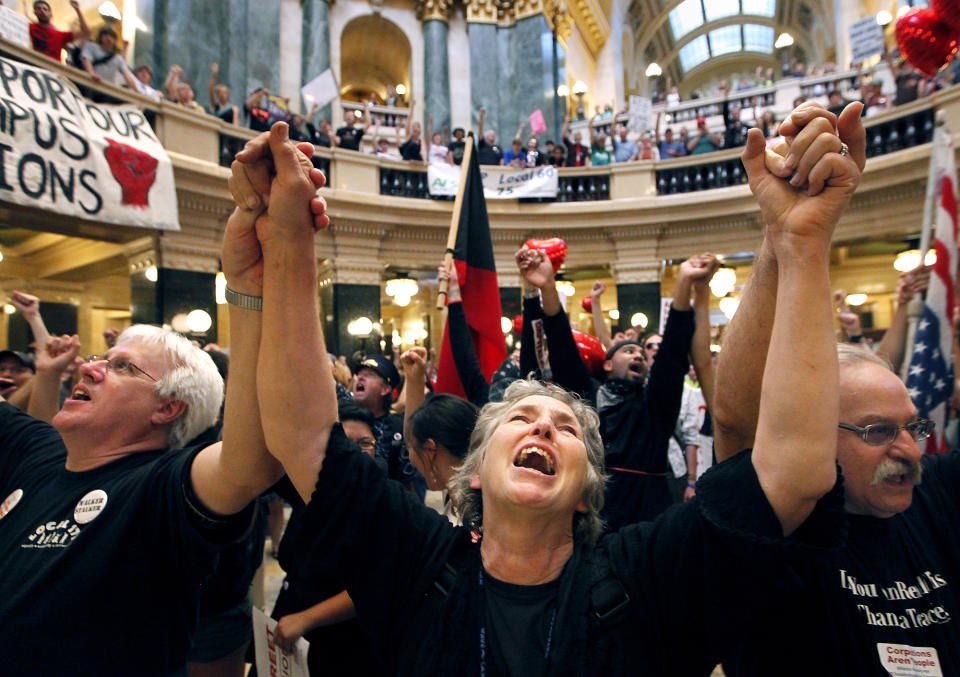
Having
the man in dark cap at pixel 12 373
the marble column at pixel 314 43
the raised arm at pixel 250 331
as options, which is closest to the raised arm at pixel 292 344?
the raised arm at pixel 250 331

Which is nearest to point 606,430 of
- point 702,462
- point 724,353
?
point 724,353

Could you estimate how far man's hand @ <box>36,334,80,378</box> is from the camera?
2660 millimetres

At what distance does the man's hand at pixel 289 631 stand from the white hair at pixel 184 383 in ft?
2.30

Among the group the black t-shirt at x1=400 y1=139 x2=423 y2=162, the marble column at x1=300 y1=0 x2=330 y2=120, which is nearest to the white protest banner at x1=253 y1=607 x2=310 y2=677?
the black t-shirt at x1=400 y1=139 x2=423 y2=162

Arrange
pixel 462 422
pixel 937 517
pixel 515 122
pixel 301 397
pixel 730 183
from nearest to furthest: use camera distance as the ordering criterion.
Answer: pixel 301 397, pixel 937 517, pixel 462 422, pixel 730 183, pixel 515 122

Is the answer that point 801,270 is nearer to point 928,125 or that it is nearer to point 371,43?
point 928,125

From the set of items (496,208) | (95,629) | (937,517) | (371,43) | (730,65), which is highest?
(730,65)

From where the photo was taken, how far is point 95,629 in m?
1.50

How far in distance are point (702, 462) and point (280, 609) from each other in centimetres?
414

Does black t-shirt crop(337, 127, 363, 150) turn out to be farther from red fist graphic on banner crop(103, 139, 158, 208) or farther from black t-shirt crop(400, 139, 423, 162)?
red fist graphic on banner crop(103, 139, 158, 208)

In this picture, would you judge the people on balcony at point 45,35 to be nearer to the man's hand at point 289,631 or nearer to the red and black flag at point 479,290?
the red and black flag at point 479,290

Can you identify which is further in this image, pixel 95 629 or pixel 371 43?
pixel 371 43

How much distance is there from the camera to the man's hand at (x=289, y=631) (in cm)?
196

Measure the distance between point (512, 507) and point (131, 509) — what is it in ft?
3.39
